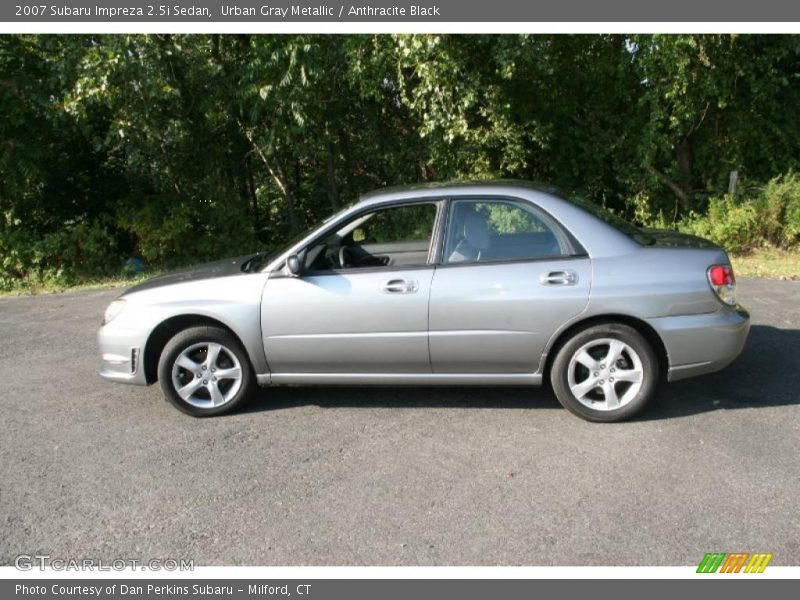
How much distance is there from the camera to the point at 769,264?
921 centimetres

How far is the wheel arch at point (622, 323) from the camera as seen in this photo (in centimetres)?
416

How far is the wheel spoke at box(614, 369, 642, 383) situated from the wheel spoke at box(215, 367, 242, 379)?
8.68 feet

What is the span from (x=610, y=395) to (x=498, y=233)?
1338 mm

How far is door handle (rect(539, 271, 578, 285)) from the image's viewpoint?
4.14m

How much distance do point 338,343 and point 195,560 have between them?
175 centimetres

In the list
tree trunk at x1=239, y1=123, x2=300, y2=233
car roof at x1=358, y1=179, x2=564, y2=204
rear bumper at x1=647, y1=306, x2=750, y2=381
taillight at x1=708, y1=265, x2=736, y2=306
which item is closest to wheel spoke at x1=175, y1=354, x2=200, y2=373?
car roof at x1=358, y1=179, x2=564, y2=204

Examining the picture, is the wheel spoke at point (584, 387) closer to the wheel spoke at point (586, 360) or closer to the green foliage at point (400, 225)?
the wheel spoke at point (586, 360)

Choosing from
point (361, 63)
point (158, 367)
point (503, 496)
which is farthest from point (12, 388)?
point (361, 63)

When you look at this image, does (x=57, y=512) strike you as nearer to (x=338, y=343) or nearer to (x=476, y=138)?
(x=338, y=343)

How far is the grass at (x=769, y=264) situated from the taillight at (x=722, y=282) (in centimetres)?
501

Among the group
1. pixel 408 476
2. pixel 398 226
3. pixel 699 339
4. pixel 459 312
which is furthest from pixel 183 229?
pixel 699 339

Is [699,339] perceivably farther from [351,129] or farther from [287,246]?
[351,129]

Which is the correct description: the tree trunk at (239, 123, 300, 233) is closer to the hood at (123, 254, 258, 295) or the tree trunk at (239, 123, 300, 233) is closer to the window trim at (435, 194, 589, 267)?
the hood at (123, 254, 258, 295)

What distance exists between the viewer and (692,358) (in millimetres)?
4145
